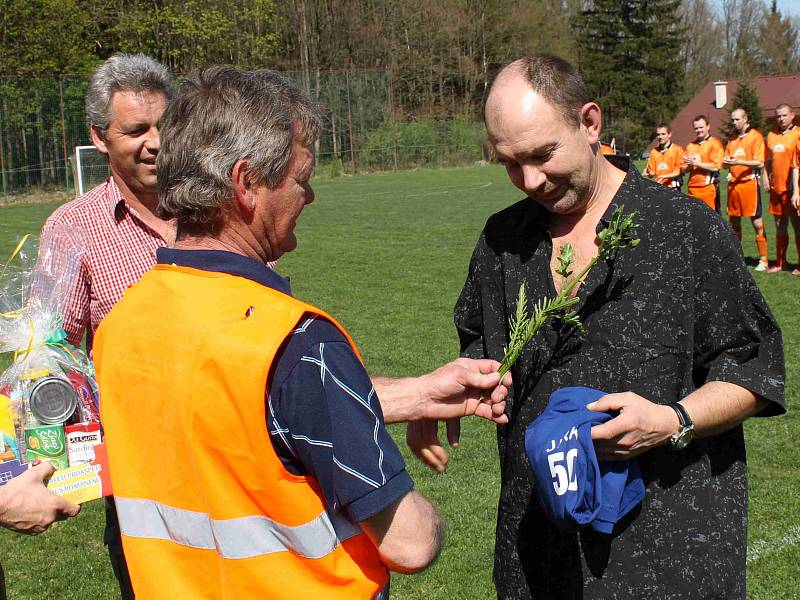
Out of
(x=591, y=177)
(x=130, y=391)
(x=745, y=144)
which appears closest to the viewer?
(x=130, y=391)

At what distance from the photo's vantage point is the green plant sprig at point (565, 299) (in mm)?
2678

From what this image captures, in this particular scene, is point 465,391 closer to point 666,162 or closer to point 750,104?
point 666,162

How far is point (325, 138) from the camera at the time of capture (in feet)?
102

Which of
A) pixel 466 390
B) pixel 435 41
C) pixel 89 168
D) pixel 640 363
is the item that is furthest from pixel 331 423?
pixel 435 41

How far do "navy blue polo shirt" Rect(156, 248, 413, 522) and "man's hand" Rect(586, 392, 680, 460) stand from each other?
739 mm

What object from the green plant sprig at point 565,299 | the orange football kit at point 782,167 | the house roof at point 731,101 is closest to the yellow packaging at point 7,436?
the green plant sprig at point 565,299

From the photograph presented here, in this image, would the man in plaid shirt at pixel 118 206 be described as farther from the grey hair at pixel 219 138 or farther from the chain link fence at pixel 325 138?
the chain link fence at pixel 325 138

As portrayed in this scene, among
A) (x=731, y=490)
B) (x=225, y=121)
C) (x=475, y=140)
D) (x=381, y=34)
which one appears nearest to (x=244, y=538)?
(x=225, y=121)

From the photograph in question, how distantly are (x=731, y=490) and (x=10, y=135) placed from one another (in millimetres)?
36471


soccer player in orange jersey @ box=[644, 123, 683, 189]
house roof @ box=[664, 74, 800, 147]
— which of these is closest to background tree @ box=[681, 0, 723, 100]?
house roof @ box=[664, 74, 800, 147]

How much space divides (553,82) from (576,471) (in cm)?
120

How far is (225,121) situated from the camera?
2.11m

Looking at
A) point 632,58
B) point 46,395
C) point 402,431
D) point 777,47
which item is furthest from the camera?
point 777,47

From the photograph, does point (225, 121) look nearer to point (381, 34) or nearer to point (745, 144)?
point (745, 144)
